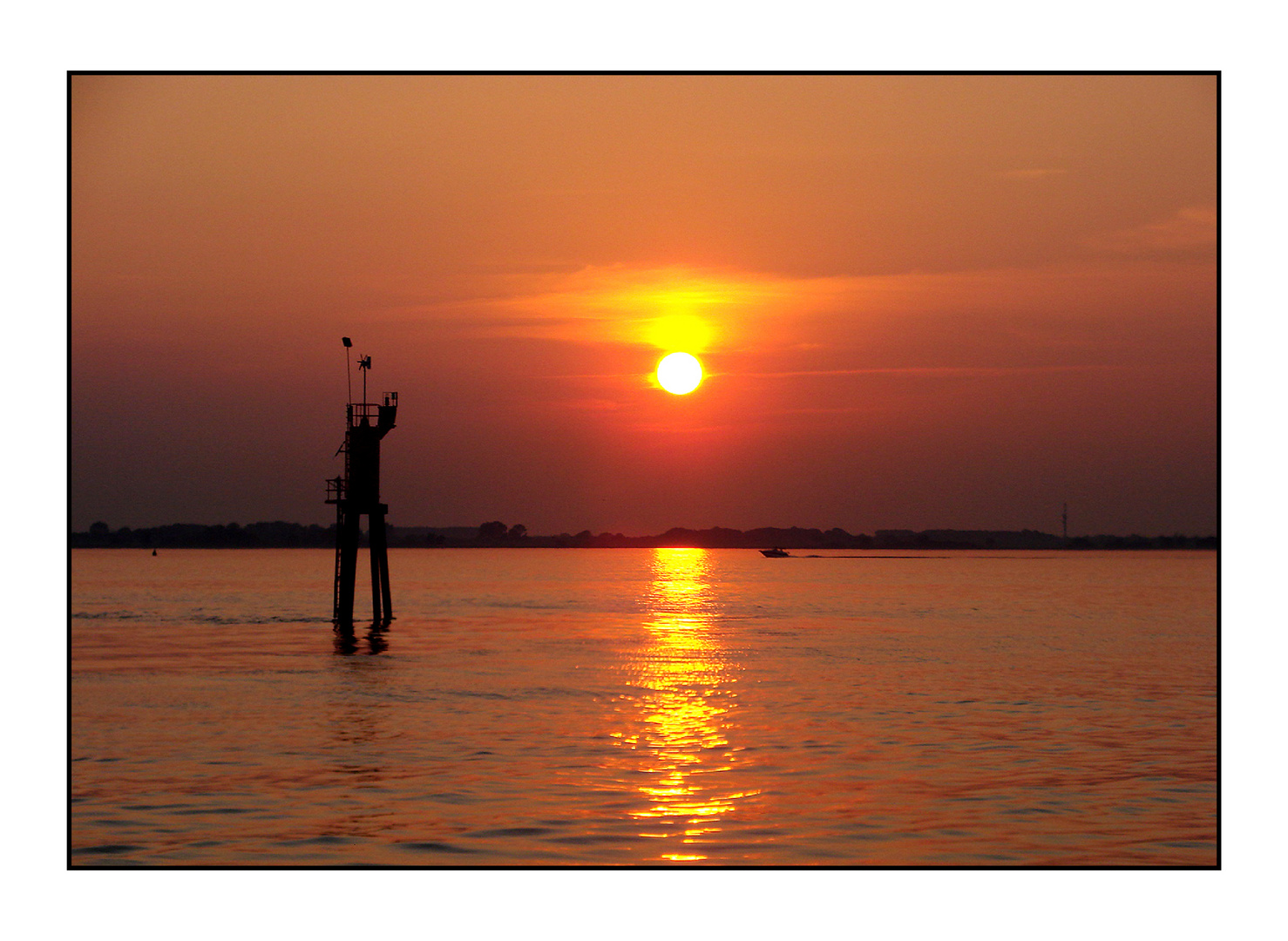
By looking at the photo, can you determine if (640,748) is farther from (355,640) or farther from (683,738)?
Result: (355,640)

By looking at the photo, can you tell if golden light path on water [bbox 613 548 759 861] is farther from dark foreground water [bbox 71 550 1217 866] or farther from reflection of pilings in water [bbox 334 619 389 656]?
reflection of pilings in water [bbox 334 619 389 656]

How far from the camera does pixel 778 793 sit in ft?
66.9

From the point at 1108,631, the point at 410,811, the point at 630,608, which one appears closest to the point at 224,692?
the point at 410,811

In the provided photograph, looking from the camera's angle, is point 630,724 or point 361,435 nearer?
point 630,724

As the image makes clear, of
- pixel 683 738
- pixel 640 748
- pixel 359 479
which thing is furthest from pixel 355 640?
pixel 640 748

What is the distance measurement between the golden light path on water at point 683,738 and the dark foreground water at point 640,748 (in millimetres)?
110

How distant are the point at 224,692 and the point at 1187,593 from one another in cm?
9076

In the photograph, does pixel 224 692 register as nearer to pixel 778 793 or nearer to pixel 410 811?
pixel 410 811

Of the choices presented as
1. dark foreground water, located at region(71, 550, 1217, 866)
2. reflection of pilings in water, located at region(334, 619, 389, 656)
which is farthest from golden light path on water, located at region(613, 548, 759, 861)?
reflection of pilings in water, located at region(334, 619, 389, 656)

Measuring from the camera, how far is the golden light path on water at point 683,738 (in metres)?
18.5

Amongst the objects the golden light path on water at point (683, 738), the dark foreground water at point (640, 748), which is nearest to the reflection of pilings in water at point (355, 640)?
the dark foreground water at point (640, 748)

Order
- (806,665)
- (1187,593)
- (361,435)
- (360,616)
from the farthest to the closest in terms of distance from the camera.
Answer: (1187,593) → (360,616) → (361,435) → (806,665)

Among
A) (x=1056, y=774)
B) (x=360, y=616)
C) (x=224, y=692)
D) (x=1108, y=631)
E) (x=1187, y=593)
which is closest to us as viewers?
(x=1056, y=774)

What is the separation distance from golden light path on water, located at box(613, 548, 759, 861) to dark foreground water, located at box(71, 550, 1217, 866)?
11 cm
